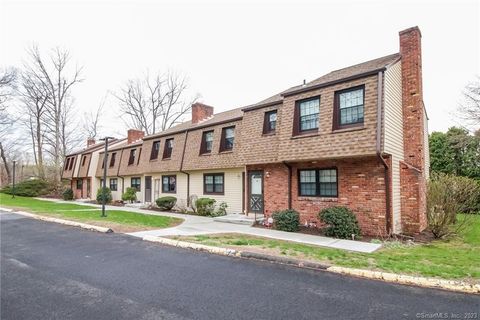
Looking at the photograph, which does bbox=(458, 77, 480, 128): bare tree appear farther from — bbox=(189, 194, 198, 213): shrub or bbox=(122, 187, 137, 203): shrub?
bbox=(122, 187, 137, 203): shrub

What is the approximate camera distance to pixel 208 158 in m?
17.0

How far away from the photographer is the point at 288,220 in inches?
440

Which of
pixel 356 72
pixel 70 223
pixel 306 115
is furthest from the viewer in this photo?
pixel 70 223

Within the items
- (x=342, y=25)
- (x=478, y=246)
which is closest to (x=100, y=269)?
(x=478, y=246)

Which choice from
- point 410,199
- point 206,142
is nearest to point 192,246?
point 410,199

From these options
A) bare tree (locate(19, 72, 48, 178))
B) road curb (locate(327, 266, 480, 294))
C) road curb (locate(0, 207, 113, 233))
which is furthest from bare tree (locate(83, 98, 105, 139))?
road curb (locate(327, 266, 480, 294))

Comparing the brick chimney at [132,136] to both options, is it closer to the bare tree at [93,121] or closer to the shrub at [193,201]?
the shrub at [193,201]

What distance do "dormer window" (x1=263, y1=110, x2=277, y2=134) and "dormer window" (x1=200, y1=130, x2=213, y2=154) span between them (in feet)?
16.1

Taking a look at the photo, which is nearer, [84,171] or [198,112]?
[198,112]

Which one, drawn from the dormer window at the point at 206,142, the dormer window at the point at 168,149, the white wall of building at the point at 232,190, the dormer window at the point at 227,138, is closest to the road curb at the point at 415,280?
the white wall of building at the point at 232,190

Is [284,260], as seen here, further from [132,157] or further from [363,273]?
[132,157]

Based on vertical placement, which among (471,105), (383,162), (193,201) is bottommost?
(193,201)

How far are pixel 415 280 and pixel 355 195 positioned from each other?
535 centimetres

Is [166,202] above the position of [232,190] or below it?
below
